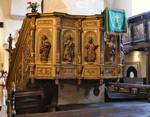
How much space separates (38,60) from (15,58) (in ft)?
5.34

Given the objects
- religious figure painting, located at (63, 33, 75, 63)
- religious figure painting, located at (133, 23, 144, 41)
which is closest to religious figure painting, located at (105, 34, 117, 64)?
religious figure painting, located at (63, 33, 75, 63)

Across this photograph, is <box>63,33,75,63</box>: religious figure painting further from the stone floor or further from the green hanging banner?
the stone floor

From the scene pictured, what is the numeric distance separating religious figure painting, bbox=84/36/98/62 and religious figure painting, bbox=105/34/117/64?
42cm

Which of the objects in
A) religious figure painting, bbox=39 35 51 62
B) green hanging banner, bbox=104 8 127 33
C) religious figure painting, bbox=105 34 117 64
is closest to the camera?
religious figure painting, bbox=39 35 51 62

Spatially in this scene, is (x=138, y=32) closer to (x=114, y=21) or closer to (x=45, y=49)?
(x=114, y=21)

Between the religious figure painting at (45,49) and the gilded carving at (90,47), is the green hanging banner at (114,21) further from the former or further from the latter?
the religious figure painting at (45,49)

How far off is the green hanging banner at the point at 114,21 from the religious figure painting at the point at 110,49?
321 millimetres

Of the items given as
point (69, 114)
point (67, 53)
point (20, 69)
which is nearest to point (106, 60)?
point (67, 53)

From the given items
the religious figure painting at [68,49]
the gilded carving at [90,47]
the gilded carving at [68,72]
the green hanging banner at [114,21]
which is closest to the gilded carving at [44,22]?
the religious figure painting at [68,49]

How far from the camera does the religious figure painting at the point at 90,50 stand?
25.4 ft

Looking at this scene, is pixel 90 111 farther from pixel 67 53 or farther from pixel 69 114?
pixel 67 53

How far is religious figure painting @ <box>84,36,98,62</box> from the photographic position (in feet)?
25.4

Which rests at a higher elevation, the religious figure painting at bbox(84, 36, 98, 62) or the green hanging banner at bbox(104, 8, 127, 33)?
the green hanging banner at bbox(104, 8, 127, 33)

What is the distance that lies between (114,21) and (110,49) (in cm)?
76
